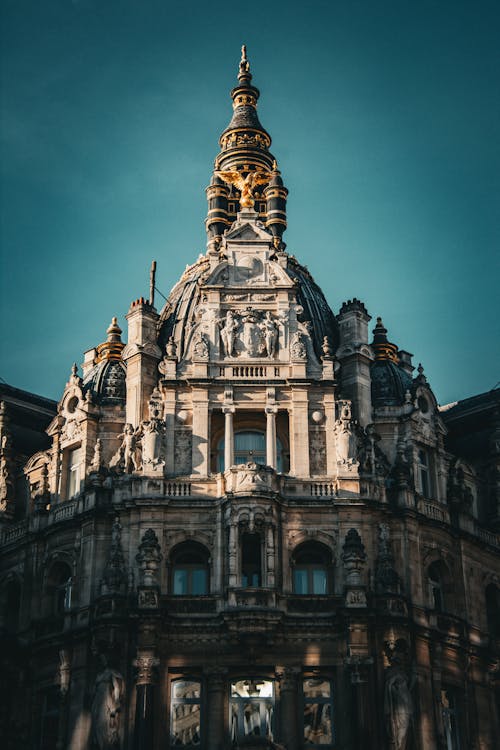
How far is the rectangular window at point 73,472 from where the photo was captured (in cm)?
6544

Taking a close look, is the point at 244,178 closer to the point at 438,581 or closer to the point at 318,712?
the point at 438,581

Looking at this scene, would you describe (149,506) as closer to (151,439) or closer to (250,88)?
(151,439)

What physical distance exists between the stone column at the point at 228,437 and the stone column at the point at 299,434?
282 centimetres

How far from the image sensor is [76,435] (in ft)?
216

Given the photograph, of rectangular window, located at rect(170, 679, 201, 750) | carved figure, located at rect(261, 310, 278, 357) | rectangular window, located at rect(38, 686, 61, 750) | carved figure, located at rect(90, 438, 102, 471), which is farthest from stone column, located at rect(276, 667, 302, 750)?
carved figure, located at rect(261, 310, 278, 357)

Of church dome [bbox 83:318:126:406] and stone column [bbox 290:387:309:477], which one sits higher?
church dome [bbox 83:318:126:406]

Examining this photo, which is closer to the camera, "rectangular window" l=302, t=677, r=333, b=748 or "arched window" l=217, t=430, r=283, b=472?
"rectangular window" l=302, t=677, r=333, b=748

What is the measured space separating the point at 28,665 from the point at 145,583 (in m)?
7.97

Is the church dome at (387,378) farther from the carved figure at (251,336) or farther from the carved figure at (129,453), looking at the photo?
the carved figure at (129,453)

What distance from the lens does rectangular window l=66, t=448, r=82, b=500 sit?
65438mm

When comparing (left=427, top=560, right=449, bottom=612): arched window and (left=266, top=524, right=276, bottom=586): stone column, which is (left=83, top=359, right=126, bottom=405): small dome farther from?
(left=427, top=560, right=449, bottom=612): arched window

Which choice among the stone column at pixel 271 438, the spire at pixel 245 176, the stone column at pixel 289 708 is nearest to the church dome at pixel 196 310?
the spire at pixel 245 176

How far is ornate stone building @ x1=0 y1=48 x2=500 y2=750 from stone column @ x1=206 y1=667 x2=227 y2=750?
8 centimetres

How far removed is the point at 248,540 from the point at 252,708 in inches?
292
